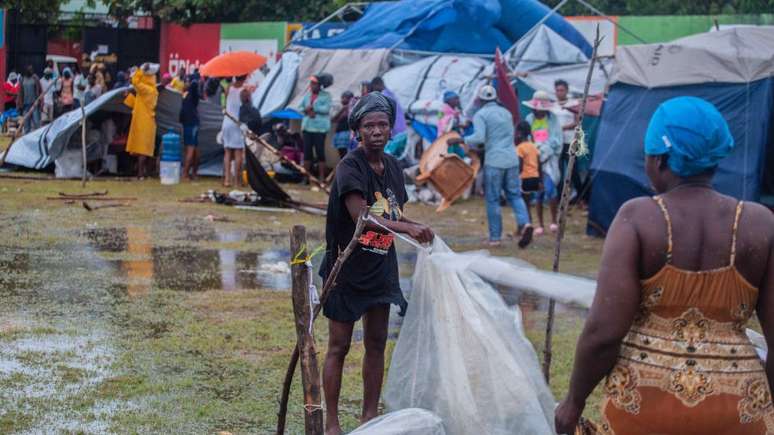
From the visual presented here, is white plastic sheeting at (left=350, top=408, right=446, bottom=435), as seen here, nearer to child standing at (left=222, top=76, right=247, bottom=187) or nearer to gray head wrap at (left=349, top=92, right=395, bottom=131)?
gray head wrap at (left=349, top=92, right=395, bottom=131)

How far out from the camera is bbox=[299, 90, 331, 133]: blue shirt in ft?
59.8

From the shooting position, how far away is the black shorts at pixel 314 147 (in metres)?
18.5

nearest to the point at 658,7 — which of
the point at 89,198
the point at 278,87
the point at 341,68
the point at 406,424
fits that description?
the point at 341,68

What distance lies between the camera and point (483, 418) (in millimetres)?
4746

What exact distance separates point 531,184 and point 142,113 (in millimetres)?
7628

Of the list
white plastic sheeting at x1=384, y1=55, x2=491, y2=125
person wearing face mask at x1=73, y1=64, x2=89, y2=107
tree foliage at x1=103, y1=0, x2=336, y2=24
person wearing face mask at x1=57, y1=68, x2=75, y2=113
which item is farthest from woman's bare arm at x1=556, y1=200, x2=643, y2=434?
tree foliage at x1=103, y1=0, x2=336, y2=24

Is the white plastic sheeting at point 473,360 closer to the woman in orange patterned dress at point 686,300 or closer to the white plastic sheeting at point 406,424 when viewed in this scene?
the white plastic sheeting at point 406,424

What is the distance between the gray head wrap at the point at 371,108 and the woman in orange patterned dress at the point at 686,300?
2.14 meters

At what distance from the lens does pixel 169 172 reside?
1831cm

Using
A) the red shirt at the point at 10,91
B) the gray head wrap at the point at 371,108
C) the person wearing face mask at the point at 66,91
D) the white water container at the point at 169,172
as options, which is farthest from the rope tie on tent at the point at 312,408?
the red shirt at the point at 10,91

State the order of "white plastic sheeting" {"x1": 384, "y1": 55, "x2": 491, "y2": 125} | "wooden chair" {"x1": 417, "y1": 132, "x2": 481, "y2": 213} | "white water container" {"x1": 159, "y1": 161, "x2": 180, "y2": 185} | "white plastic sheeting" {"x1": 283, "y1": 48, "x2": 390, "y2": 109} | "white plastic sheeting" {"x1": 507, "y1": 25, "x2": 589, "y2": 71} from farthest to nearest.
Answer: "white plastic sheeting" {"x1": 283, "y1": 48, "x2": 390, "y2": 109}
"white plastic sheeting" {"x1": 507, "y1": 25, "x2": 589, "y2": 71}
"white water container" {"x1": 159, "y1": 161, "x2": 180, "y2": 185}
"white plastic sheeting" {"x1": 384, "y1": 55, "x2": 491, "y2": 125}
"wooden chair" {"x1": 417, "y1": 132, "x2": 481, "y2": 213}

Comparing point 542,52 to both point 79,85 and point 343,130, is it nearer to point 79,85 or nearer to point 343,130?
point 343,130

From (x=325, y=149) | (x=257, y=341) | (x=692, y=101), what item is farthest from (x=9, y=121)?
(x=692, y=101)

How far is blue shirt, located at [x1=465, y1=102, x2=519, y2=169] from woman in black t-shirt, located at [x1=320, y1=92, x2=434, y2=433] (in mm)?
7112
